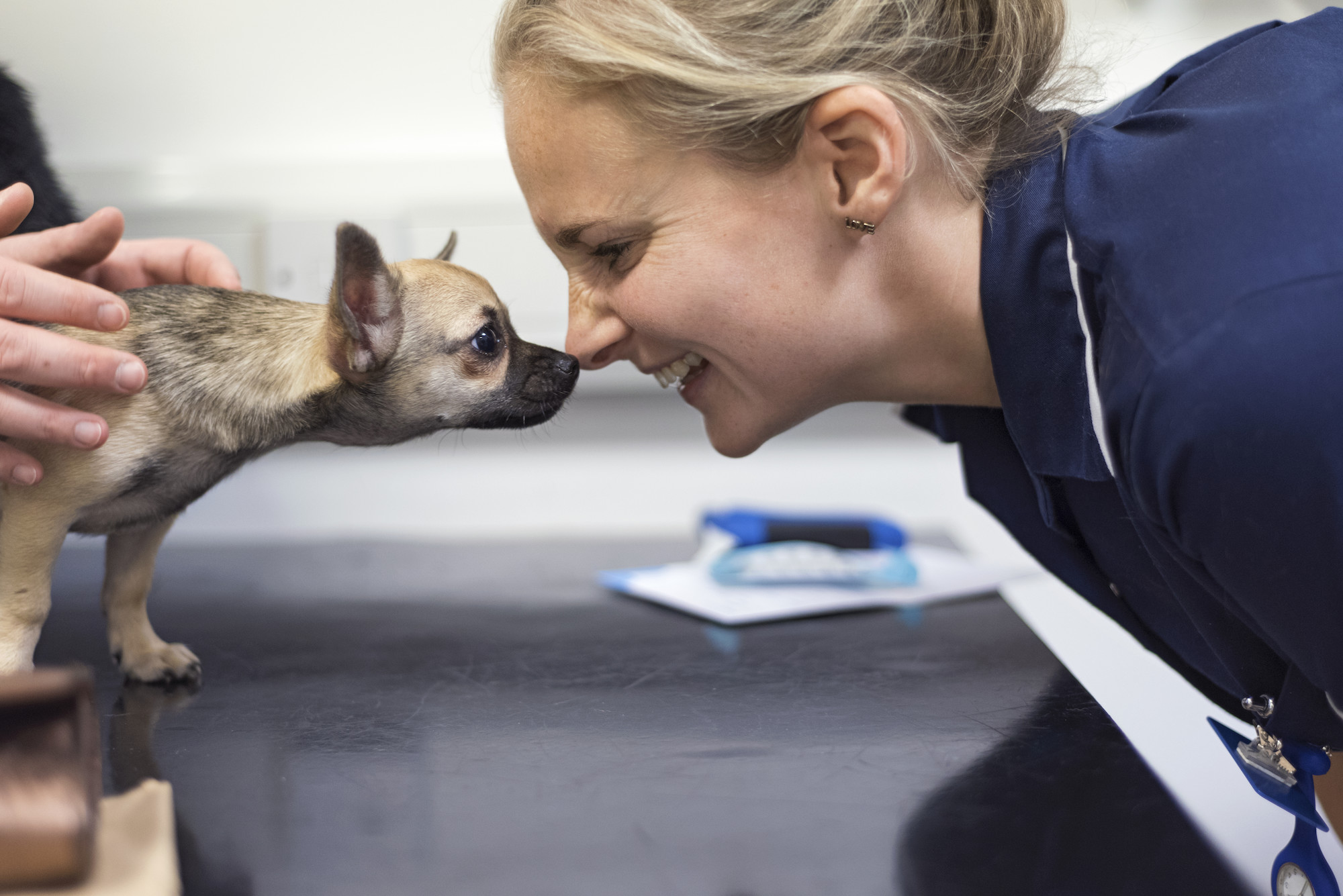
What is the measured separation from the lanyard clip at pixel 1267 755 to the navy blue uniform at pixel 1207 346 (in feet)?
0.04

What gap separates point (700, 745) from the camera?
0.74 meters

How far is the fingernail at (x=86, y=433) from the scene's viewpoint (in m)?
0.76

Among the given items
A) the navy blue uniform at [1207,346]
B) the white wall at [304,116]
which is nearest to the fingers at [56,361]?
the navy blue uniform at [1207,346]

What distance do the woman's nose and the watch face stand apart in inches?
24.2

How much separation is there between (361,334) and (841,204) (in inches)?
17.1

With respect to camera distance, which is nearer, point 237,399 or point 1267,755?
point 1267,755

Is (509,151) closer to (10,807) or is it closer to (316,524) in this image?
(10,807)

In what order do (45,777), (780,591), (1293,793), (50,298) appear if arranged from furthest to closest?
(780,591) → (50,298) → (1293,793) → (45,777)

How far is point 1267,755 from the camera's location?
27.7 inches

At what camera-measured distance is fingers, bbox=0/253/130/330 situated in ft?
2.51

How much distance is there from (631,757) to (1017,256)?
487mm

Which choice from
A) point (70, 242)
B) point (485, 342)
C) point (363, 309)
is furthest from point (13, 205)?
point (485, 342)

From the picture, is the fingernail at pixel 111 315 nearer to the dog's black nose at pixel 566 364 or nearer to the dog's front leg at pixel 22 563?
the dog's front leg at pixel 22 563

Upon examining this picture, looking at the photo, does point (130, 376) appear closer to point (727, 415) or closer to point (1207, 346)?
point (727, 415)
